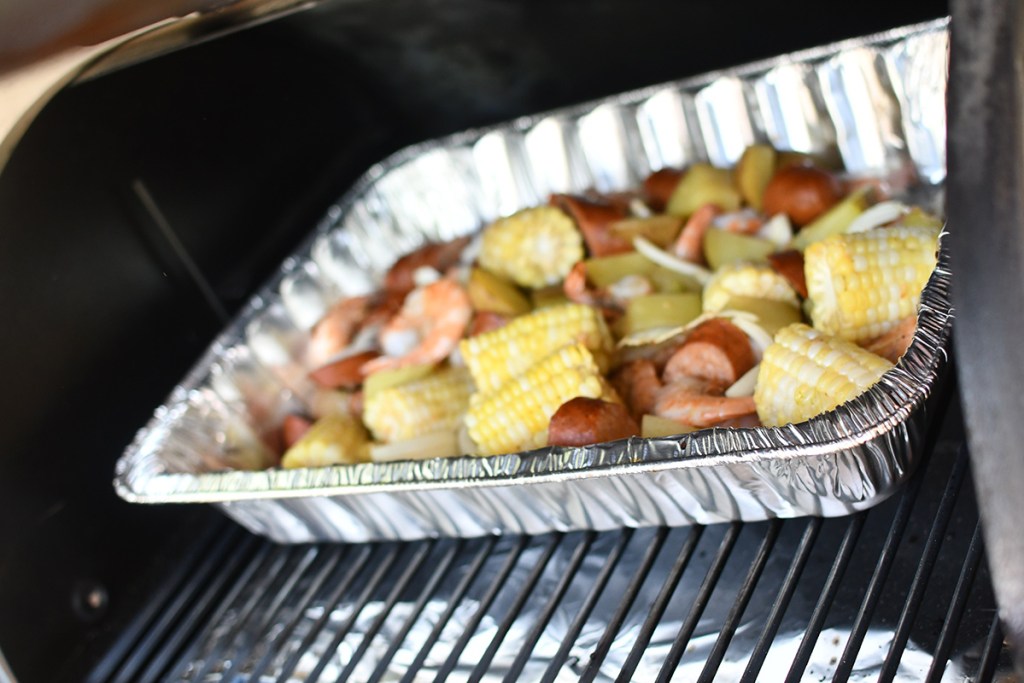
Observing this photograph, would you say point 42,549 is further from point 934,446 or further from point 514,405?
point 934,446

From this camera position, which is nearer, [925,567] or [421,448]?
[925,567]

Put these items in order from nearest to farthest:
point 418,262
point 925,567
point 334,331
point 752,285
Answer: point 925,567 → point 752,285 → point 334,331 → point 418,262

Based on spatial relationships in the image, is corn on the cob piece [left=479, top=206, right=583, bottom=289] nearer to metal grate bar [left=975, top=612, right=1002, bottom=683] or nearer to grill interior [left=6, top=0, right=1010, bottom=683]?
grill interior [left=6, top=0, right=1010, bottom=683]

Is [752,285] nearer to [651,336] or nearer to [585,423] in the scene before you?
[651,336]

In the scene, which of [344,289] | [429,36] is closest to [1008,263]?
[429,36]

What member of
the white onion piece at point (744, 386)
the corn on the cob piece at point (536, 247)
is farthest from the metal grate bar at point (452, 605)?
the corn on the cob piece at point (536, 247)

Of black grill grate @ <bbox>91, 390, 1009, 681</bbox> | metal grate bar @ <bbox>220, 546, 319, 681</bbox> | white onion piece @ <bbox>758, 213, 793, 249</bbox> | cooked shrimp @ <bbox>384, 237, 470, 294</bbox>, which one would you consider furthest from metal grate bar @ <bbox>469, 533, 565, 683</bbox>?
cooked shrimp @ <bbox>384, 237, 470, 294</bbox>

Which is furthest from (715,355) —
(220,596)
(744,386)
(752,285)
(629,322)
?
(220,596)
